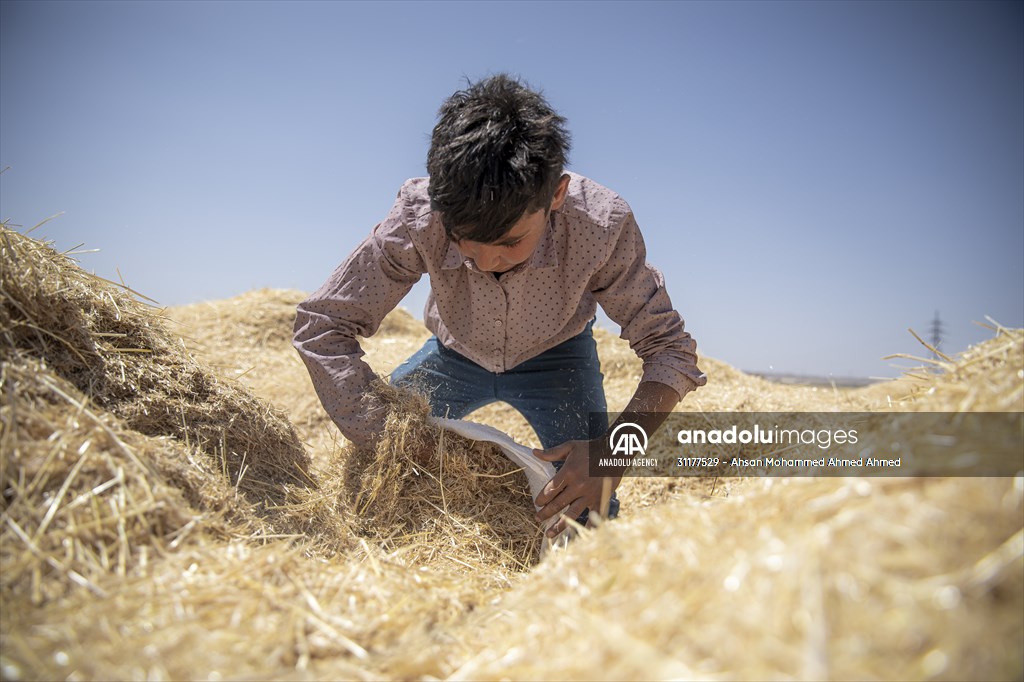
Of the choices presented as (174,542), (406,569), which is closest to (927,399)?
(406,569)

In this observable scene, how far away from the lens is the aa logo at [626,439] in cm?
261

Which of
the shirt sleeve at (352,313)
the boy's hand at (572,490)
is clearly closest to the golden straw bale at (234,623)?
the boy's hand at (572,490)

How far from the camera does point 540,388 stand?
10.9ft

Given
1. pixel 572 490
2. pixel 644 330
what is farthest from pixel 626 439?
pixel 644 330

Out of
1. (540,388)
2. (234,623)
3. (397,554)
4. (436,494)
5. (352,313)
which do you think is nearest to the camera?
(234,623)

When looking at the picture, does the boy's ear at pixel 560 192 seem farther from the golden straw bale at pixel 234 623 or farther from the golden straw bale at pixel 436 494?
the golden straw bale at pixel 234 623

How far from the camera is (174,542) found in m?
1.71

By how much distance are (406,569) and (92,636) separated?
0.85m

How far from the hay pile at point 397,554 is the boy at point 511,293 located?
0.41m

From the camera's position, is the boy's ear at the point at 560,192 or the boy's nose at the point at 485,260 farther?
the boy's ear at the point at 560,192

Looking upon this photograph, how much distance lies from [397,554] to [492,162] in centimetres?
147

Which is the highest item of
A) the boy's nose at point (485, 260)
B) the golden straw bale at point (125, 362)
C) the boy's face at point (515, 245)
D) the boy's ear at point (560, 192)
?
the boy's ear at point (560, 192)

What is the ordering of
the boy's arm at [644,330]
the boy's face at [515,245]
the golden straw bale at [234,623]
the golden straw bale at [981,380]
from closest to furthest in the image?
the golden straw bale at [234,623]
the golden straw bale at [981,380]
the boy's face at [515,245]
the boy's arm at [644,330]

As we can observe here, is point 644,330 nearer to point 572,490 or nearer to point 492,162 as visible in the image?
point 572,490
